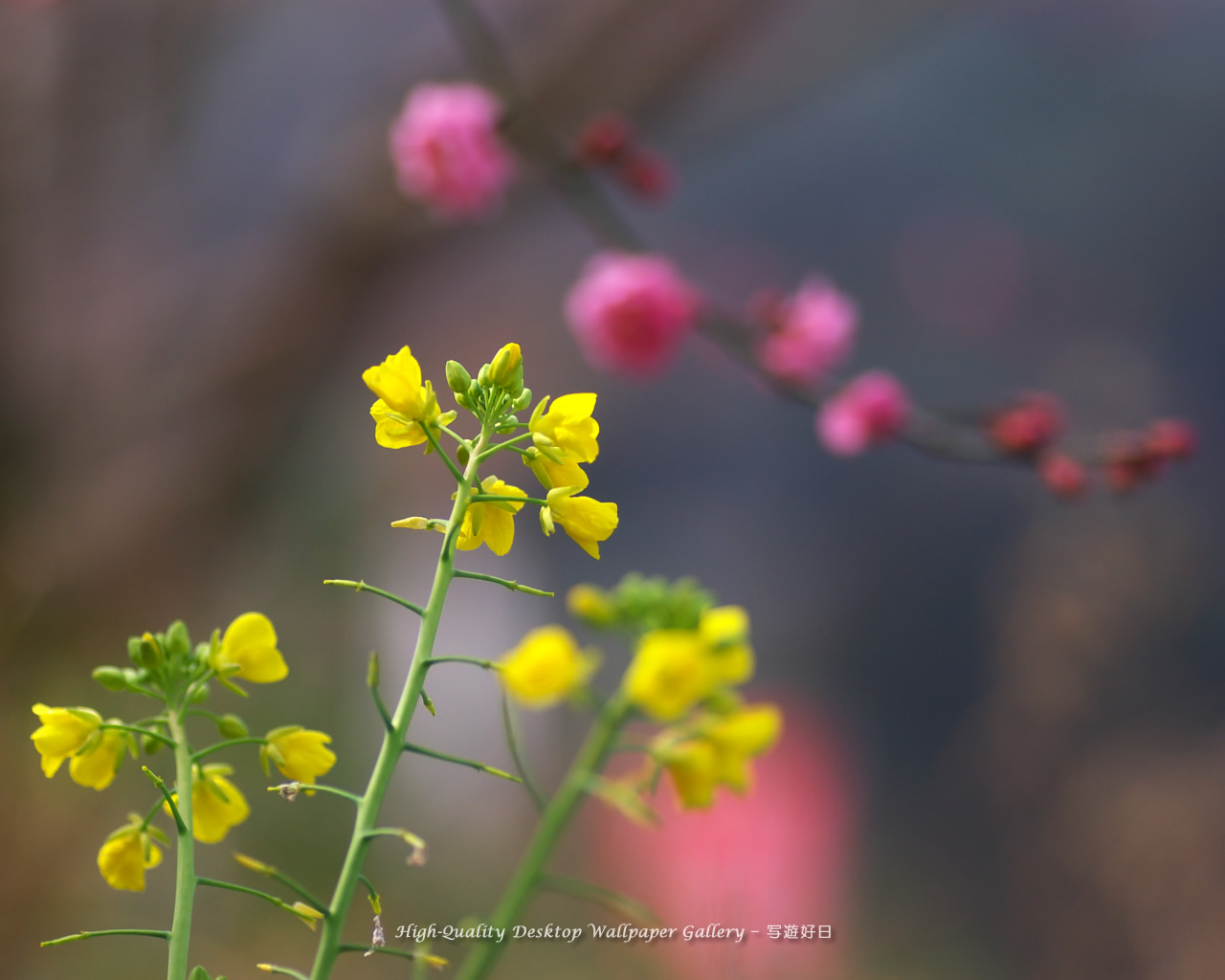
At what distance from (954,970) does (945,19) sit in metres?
1.45

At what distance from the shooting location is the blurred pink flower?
1104mm

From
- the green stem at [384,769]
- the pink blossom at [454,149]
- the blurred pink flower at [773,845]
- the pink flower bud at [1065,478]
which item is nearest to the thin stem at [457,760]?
the green stem at [384,769]

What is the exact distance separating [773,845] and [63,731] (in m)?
1.15

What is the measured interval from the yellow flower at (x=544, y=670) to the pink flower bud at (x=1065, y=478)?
735 mm

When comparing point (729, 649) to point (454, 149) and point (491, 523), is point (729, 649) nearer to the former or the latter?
point (491, 523)

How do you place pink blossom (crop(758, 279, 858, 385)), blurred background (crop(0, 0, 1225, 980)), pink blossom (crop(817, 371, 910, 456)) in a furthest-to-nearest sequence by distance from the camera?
blurred background (crop(0, 0, 1225, 980)) < pink blossom (crop(758, 279, 858, 385)) < pink blossom (crop(817, 371, 910, 456))

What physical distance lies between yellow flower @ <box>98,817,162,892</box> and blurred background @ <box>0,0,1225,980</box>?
0.98m

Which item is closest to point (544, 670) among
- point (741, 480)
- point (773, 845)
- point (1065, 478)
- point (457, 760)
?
→ point (457, 760)

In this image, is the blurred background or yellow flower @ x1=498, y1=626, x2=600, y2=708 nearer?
yellow flower @ x1=498, y1=626, x2=600, y2=708

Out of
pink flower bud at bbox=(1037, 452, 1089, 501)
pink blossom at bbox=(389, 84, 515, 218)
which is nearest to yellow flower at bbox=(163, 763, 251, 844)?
pink flower bud at bbox=(1037, 452, 1089, 501)

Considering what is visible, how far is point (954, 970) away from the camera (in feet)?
3.89

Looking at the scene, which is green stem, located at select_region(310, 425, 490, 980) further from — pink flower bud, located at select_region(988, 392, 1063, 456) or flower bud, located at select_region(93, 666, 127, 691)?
pink flower bud, located at select_region(988, 392, 1063, 456)

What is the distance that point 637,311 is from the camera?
1056 mm

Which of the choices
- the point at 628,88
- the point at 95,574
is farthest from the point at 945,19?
the point at 95,574
